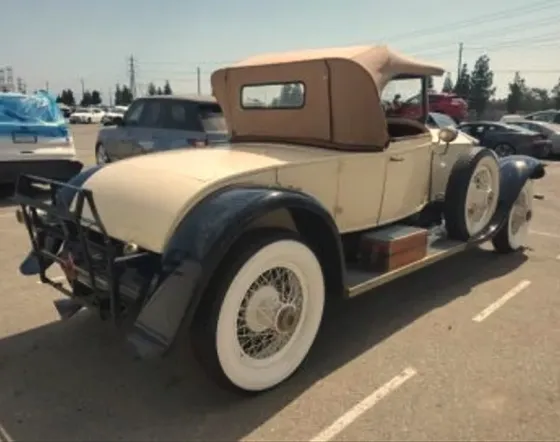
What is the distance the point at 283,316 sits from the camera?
338 cm

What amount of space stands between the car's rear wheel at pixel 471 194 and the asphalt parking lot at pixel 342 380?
0.63 m

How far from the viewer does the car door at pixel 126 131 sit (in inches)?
411

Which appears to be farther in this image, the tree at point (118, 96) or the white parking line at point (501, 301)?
the tree at point (118, 96)

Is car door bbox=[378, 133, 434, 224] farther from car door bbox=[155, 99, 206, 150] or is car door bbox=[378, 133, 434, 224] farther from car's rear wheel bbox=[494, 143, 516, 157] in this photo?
car's rear wheel bbox=[494, 143, 516, 157]

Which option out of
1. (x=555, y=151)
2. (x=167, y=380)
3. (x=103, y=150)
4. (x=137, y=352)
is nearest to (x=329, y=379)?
(x=167, y=380)

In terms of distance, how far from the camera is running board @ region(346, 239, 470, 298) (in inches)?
150

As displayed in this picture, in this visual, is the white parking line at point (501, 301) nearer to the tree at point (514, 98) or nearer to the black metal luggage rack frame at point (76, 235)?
the black metal luggage rack frame at point (76, 235)

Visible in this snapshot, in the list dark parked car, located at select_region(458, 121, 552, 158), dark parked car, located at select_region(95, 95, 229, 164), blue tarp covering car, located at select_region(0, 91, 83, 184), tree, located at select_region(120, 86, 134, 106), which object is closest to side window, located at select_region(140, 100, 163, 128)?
dark parked car, located at select_region(95, 95, 229, 164)

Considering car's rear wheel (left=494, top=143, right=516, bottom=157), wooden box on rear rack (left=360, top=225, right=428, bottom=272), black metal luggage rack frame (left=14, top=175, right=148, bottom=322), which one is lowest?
car's rear wheel (left=494, top=143, right=516, bottom=157)

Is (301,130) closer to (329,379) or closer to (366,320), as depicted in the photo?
(366,320)

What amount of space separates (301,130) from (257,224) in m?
1.45

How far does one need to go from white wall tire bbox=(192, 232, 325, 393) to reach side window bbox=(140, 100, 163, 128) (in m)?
6.94

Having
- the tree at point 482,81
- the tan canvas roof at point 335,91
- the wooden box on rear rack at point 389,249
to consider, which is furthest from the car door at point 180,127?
the tree at point 482,81

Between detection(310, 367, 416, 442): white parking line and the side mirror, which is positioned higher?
the side mirror
